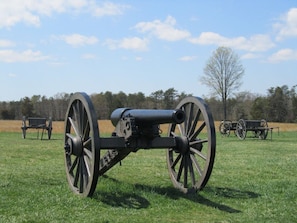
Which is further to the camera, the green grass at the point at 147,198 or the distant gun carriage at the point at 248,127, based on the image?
the distant gun carriage at the point at 248,127

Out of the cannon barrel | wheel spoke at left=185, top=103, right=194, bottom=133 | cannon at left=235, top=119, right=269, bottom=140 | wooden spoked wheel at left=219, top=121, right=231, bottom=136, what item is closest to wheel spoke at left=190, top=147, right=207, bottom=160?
wheel spoke at left=185, top=103, right=194, bottom=133

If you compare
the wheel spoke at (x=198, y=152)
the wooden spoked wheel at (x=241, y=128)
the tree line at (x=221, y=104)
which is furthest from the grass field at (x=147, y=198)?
the tree line at (x=221, y=104)

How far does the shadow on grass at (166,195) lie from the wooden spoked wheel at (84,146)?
354mm

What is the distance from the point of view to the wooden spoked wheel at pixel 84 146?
20.5 ft

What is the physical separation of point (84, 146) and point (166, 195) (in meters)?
1.60

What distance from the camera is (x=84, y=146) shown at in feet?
22.9

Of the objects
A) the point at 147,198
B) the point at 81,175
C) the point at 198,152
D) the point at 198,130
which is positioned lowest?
the point at 147,198

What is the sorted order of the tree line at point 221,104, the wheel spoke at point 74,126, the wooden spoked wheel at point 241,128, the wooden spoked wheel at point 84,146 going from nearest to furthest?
the wooden spoked wheel at point 84,146, the wheel spoke at point 74,126, the wooden spoked wheel at point 241,128, the tree line at point 221,104

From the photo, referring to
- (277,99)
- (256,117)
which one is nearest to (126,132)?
(256,117)

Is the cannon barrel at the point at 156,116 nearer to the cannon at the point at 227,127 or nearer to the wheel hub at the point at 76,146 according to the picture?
the wheel hub at the point at 76,146

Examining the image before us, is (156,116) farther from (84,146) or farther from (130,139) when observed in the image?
(84,146)

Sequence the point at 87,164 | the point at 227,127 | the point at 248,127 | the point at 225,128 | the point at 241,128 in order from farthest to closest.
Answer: the point at 225,128
the point at 227,127
the point at 241,128
the point at 248,127
the point at 87,164

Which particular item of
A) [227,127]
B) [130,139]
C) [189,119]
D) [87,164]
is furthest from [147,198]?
[227,127]

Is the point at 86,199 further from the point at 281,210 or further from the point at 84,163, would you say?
→ the point at 281,210
